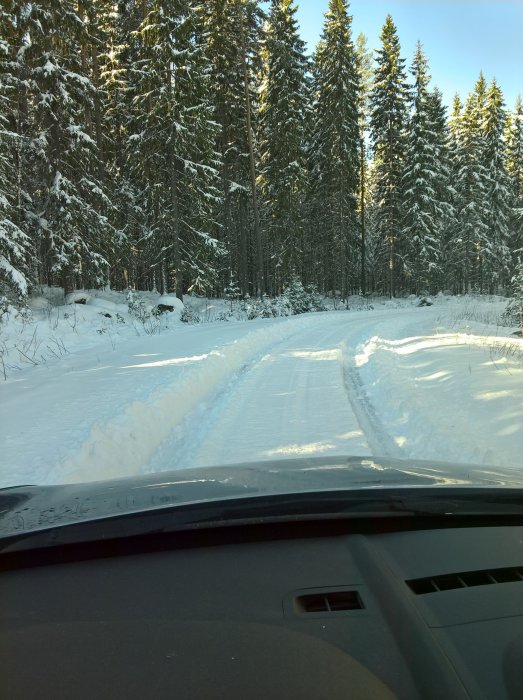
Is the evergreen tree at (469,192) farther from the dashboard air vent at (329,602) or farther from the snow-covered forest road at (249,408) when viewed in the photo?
the dashboard air vent at (329,602)

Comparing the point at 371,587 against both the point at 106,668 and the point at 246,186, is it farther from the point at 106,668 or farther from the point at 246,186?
the point at 246,186

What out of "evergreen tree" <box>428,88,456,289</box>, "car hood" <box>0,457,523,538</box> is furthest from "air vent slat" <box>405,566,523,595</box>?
"evergreen tree" <box>428,88,456,289</box>

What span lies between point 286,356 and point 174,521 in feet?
29.4

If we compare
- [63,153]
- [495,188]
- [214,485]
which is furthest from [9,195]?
[495,188]

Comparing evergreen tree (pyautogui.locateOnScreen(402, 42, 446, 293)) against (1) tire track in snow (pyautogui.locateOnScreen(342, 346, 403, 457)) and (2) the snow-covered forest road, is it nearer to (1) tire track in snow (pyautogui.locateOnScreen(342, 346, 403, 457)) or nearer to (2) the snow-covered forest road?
(2) the snow-covered forest road

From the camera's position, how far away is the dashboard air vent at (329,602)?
1436mm

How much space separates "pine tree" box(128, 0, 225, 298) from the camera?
68.7 ft

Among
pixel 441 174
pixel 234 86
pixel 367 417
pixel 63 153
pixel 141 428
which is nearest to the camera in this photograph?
pixel 141 428

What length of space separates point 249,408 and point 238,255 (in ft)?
95.4

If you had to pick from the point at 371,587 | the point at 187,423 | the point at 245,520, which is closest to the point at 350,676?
the point at 371,587

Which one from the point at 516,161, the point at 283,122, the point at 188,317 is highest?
the point at 516,161

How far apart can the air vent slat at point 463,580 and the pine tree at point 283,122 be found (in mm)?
29300

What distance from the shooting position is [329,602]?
1477 millimetres

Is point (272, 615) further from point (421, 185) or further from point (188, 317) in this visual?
point (421, 185)
